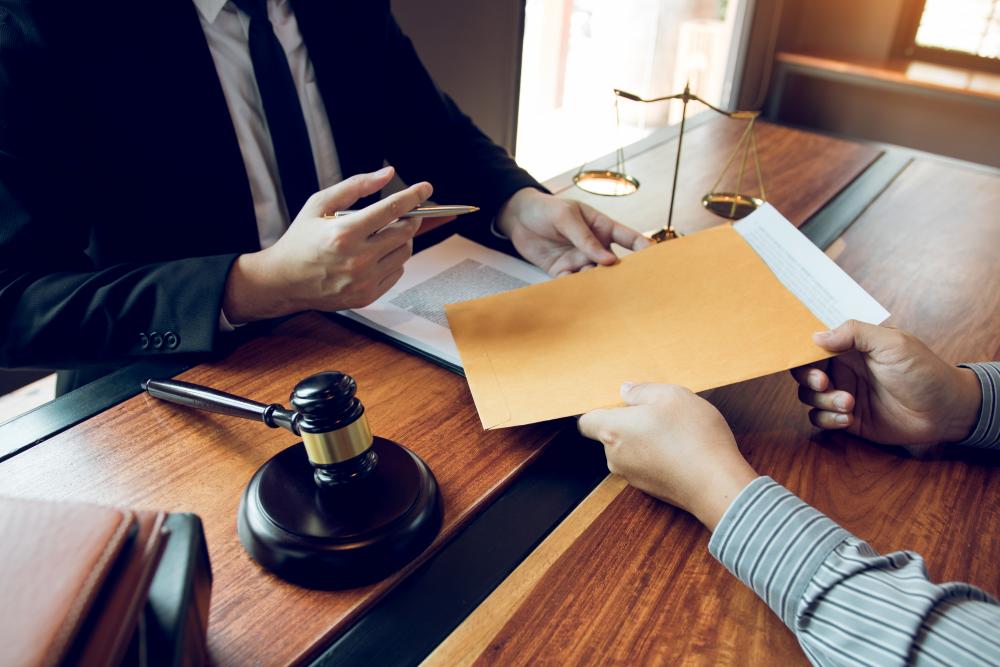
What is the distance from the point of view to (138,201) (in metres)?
0.98

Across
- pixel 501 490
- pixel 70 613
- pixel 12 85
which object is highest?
pixel 12 85

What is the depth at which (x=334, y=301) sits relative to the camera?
85cm

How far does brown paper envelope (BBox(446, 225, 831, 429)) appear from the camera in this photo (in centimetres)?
75

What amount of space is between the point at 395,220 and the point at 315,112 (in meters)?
0.50

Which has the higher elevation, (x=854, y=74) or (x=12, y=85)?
(x=12, y=85)

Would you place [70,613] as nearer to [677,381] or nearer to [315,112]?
[677,381]

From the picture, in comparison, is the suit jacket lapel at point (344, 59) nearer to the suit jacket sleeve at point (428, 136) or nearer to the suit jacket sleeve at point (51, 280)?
the suit jacket sleeve at point (428, 136)

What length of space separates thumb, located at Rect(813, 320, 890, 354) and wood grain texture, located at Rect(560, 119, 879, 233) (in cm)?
61

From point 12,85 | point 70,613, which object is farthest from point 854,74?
point 70,613

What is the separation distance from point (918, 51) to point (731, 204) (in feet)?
8.87

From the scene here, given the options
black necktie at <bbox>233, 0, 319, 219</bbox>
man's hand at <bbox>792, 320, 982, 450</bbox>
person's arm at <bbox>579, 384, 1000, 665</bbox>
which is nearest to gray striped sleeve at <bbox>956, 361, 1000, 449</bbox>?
man's hand at <bbox>792, 320, 982, 450</bbox>

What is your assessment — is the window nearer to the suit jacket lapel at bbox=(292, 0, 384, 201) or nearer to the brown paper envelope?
the suit jacket lapel at bbox=(292, 0, 384, 201)

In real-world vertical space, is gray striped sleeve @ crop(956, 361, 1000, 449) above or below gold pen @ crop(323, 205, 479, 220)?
below

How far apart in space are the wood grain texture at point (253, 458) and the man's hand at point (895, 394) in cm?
31
